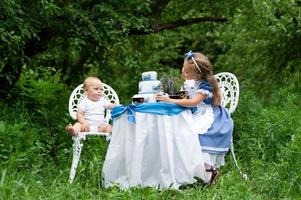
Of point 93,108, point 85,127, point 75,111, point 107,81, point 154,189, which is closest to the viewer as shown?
point 154,189

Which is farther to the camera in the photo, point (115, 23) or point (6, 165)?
point (115, 23)

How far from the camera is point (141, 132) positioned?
17.1 feet

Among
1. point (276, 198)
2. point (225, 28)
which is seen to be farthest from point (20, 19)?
point (225, 28)

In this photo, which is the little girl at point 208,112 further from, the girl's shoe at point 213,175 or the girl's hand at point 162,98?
the girl's hand at point 162,98

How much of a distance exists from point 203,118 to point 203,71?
405 millimetres

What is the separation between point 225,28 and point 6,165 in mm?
6518

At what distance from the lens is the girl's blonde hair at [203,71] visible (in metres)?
5.52

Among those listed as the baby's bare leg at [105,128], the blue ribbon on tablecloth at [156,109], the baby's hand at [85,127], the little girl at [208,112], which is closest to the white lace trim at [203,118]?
the little girl at [208,112]

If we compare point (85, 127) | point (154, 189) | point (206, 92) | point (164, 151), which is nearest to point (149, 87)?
point (206, 92)

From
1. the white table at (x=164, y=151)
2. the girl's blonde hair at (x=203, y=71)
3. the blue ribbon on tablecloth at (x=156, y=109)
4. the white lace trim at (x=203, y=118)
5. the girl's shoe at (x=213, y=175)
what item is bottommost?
the girl's shoe at (x=213, y=175)

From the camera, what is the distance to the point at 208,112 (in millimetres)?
5555

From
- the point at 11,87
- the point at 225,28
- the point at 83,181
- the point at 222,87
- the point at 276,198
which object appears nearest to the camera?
the point at 276,198

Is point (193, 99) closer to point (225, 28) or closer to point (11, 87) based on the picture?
point (11, 87)

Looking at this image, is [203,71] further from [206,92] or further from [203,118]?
[203,118]
